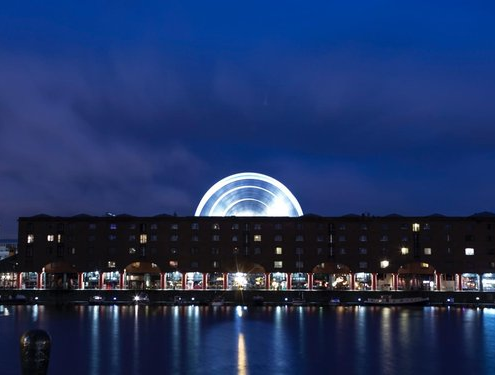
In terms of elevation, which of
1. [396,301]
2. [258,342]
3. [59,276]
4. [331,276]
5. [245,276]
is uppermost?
[59,276]

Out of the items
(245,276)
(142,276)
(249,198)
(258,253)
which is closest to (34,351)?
(258,253)

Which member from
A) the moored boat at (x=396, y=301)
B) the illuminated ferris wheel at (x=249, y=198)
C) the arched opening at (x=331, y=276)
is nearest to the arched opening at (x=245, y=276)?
the arched opening at (x=331, y=276)

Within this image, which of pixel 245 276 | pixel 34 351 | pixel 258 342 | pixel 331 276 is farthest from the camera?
pixel 331 276

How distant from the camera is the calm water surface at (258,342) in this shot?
159 ft

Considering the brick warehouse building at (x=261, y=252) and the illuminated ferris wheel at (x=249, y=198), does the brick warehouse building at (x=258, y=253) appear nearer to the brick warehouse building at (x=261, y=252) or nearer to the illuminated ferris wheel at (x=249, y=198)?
the brick warehouse building at (x=261, y=252)

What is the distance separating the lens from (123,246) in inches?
5399

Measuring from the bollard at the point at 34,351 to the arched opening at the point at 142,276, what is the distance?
125270mm

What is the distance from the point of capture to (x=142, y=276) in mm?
137250

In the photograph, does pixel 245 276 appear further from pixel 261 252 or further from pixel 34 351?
pixel 34 351

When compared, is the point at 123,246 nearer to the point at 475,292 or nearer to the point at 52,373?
the point at 475,292

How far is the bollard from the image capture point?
36.2ft

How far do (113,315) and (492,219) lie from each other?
3108 inches

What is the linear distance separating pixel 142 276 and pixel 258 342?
77452 millimetres

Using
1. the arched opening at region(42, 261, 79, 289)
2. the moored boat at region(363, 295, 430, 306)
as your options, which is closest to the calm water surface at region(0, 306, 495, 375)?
the moored boat at region(363, 295, 430, 306)
